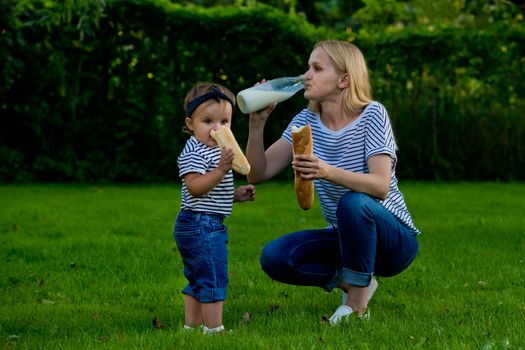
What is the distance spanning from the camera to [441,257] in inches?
267

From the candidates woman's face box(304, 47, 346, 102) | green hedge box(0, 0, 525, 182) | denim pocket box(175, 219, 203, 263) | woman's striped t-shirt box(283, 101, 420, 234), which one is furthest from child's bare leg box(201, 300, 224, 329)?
green hedge box(0, 0, 525, 182)

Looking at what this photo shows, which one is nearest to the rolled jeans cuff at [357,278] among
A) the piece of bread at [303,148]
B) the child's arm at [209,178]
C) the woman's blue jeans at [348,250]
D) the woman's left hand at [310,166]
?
the woman's blue jeans at [348,250]

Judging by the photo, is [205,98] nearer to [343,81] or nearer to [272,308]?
[343,81]

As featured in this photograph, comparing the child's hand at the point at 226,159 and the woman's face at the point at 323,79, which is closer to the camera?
the child's hand at the point at 226,159

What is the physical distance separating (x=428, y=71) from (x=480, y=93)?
2.39 ft

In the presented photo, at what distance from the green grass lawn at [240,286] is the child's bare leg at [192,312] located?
7cm

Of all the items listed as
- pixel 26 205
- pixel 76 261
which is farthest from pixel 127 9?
pixel 76 261

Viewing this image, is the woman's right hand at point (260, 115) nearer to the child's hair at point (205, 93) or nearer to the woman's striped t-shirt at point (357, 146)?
the child's hair at point (205, 93)

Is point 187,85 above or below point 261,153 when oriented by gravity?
below

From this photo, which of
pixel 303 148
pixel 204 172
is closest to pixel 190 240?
pixel 204 172

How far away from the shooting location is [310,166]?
4.36 meters

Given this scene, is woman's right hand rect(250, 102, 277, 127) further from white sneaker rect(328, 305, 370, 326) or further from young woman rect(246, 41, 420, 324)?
white sneaker rect(328, 305, 370, 326)

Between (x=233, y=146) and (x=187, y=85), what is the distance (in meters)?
7.93

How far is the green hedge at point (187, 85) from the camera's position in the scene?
1177 centimetres
